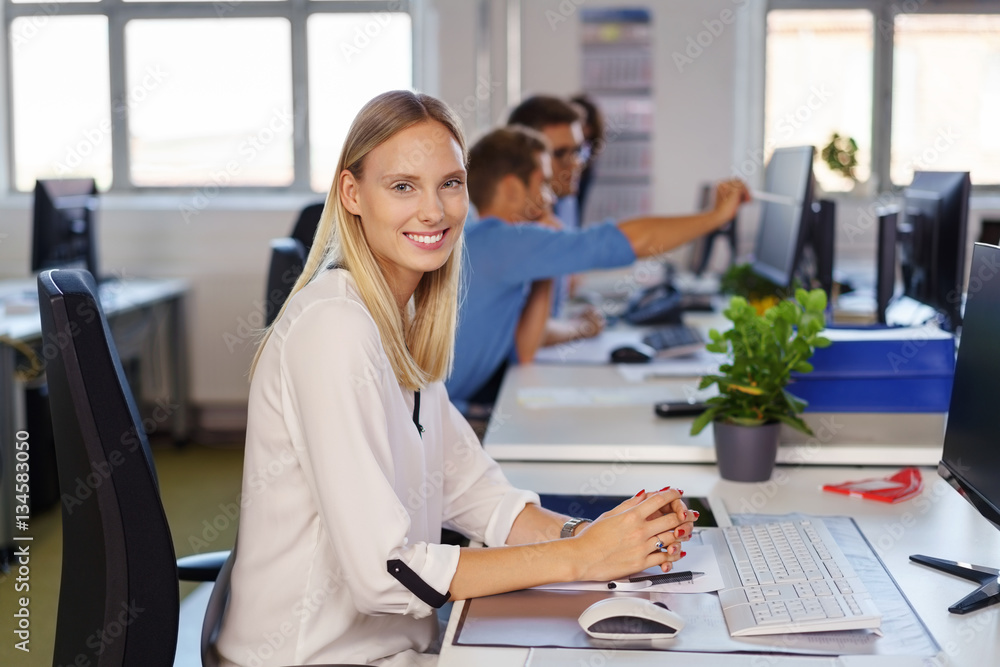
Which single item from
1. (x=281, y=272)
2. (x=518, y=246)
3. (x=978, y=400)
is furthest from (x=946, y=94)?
(x=978, y=400)

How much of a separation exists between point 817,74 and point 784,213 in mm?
3477

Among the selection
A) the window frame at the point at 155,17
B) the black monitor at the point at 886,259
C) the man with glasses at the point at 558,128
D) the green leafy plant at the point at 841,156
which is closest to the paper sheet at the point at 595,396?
the black monitor at the point at 886,259

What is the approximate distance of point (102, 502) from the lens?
3.77 feet

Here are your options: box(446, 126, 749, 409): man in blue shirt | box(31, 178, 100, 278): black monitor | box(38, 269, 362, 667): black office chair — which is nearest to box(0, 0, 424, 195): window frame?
box(31, 178, 100, 278): black monitor

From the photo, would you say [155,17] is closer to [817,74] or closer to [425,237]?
[817,74]

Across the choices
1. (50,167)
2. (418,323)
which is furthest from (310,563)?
(50,167)

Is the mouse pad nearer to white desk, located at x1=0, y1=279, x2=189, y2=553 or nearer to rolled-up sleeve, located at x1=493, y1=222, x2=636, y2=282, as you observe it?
rolled-up sleeve, located at x1=493, y1=222, x2=636, y2=282

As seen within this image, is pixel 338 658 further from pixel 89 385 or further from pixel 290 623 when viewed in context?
pixel 89 385

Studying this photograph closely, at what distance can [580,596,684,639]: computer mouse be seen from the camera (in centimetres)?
112

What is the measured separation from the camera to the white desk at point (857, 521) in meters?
1.07

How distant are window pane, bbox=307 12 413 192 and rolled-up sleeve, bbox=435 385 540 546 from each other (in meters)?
4.04

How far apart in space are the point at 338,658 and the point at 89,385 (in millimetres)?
453

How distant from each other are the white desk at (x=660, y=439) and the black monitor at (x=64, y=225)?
98.6 inches

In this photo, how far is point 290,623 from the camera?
1283 mm
